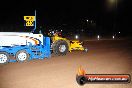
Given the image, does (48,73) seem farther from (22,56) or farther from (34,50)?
(34,50)

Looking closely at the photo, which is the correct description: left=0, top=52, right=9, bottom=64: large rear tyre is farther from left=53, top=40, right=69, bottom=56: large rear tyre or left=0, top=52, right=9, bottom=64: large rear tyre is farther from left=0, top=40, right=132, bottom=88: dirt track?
left=53, top=40, right=69, bottom=56: large rear tyre

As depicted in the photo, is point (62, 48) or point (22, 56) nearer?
point (22, 56)

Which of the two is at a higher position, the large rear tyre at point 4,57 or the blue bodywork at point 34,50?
the blue bodywork at point 34,50

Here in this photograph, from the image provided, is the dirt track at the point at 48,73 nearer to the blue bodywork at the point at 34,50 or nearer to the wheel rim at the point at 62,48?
the blue bodywork at the point at 34,50

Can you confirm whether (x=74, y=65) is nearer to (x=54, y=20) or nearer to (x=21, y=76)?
(x=21, y=76)

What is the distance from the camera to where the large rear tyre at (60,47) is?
17344mm

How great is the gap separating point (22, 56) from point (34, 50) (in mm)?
980

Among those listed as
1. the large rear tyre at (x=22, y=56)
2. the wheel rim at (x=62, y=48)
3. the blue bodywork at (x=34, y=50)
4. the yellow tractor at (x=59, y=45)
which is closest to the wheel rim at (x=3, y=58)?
the blue bodywork at (x=34, y=50)

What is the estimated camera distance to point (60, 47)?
1762cm

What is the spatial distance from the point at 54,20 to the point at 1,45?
1933 inches

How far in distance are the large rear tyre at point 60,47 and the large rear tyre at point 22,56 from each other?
2.55m

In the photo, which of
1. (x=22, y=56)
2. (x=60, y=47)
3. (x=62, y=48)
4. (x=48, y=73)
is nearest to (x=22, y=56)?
(x=22, y=56)

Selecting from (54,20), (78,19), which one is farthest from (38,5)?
(78,19)

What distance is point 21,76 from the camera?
1134 centimetres
